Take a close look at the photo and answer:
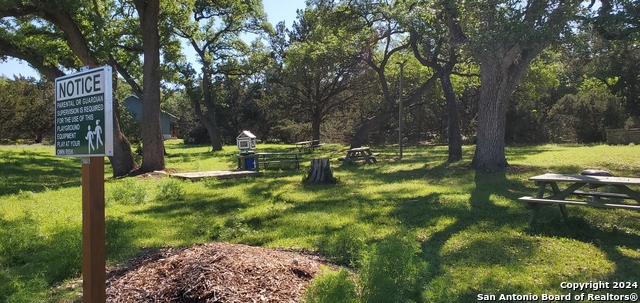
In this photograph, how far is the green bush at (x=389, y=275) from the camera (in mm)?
3232

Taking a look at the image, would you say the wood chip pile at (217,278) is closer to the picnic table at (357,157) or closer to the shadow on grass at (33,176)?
the shadow on grass at (33,176)

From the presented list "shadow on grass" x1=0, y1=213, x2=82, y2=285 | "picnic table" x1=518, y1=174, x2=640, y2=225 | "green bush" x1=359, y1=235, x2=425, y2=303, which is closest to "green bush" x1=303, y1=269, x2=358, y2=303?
"green bush" x1=359, y1=235, x2=425, y2=303

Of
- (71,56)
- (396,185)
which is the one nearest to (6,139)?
(71,56)

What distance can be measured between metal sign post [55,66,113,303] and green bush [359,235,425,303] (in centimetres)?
189

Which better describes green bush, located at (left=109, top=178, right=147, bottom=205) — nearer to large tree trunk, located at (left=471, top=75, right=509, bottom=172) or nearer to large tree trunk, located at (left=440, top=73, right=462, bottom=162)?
large tree trunk, located at (left=471, top=75, right=509, bottom=172)

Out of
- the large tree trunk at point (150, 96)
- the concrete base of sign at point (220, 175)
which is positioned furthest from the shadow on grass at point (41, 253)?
the large tree trunk at point (150, 96)

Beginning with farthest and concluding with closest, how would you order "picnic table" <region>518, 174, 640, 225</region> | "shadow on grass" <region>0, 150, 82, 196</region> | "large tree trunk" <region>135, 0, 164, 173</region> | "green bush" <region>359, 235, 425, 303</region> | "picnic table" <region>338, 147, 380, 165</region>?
"picnic table" <region>338, 147, 380, 165</region> → "large tree trunk" <region>135, 0, 164, 173</region> → "shadow on grass" <region>0, 150, 82, 196</region> → "picnic table" <region>518, 174, 640, 225</region> → "green bush" <region>359, 235, 425, 303</region>

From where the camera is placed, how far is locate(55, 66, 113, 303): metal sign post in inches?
105

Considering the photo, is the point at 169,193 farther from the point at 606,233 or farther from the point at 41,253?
the point at 606,233

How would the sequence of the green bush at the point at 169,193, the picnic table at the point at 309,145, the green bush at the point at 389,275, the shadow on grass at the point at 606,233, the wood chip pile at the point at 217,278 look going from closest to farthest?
1. the green bush at the point at 389,275
2. the wood chip pile at the point at 217,278
3. the shadow on grass at the point at 606,233
4. the green bush at the point at 169,193
5. the picnic table at the point at 309,145

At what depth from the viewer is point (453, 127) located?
52.9 feet

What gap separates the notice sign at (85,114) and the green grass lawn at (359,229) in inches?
58.3

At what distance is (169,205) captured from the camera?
28.1 feet

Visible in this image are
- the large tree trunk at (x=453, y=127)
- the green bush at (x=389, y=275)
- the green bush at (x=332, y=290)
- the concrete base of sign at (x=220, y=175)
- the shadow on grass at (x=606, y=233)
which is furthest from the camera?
the large tree trunk at (x=453, y=127)
